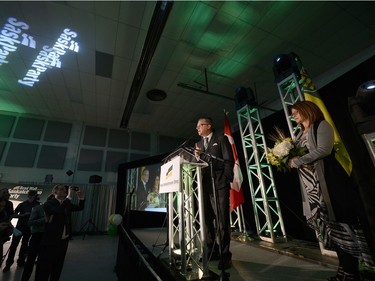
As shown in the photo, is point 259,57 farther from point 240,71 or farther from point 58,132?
point 58,132

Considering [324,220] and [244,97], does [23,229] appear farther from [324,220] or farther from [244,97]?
[244,97]

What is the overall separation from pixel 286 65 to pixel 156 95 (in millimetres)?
3878

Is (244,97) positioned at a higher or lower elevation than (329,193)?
higher

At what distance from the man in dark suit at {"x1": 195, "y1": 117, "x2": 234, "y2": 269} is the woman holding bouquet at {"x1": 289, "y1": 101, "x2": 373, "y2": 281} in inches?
26.1

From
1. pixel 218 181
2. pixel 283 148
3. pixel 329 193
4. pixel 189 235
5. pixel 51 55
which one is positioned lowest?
pixel 189 235

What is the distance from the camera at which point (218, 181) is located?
212cm

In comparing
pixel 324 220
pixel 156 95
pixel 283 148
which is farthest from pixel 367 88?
pixel 156 95

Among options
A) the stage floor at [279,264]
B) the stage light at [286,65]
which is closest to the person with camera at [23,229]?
the stage floor at [279,264]

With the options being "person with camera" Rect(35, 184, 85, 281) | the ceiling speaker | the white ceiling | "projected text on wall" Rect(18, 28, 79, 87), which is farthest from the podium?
the ceiling speaker

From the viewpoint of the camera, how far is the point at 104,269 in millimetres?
3623

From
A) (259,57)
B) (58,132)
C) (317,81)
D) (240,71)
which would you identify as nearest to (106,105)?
(58,132)

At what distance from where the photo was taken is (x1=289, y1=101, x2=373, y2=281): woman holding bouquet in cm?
135

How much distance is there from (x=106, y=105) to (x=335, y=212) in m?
6.92

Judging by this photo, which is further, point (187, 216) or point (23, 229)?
point (23, 229)
